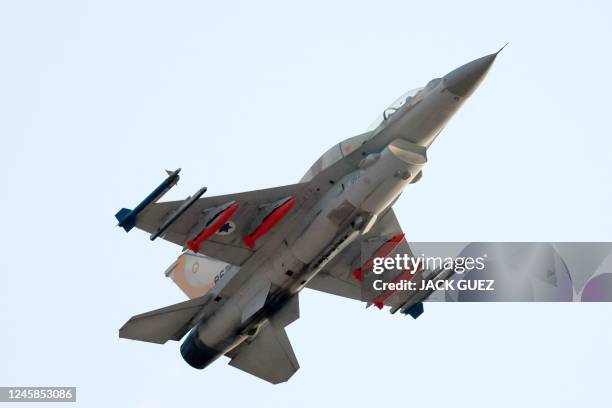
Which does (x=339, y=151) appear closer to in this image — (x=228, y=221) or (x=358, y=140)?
(x=358, y=140)

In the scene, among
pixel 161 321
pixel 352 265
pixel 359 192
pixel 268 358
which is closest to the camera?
pixel 359 192

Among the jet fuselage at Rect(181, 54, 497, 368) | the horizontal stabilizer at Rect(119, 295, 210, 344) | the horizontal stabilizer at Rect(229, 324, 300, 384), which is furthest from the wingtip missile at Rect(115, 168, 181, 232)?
the horizontal stabilizer at Rect(229, 324, 300, 384)

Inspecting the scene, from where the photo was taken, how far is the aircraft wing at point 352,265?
2834cm

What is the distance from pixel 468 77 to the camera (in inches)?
952

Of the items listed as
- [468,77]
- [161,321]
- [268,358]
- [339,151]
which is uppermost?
[468,77]

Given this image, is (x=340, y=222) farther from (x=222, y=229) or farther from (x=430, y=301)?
(x=430, y=301)

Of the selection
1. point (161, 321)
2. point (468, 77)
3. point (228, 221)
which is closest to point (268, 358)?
point (161, 321)

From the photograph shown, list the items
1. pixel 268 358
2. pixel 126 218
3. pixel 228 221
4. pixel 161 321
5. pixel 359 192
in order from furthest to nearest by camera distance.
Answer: pixel 268 358 → pixel 161 321 → pixel 228 221 → pixel 126 218 → pixel 359 192

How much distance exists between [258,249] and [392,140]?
4.36 metres

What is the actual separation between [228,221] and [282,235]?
4.42 ft

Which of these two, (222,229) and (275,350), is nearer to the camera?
(222,229)

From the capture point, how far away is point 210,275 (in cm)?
2838

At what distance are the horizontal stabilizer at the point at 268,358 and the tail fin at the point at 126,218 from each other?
502cm

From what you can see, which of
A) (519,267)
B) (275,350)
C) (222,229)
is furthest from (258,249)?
(519,267)
